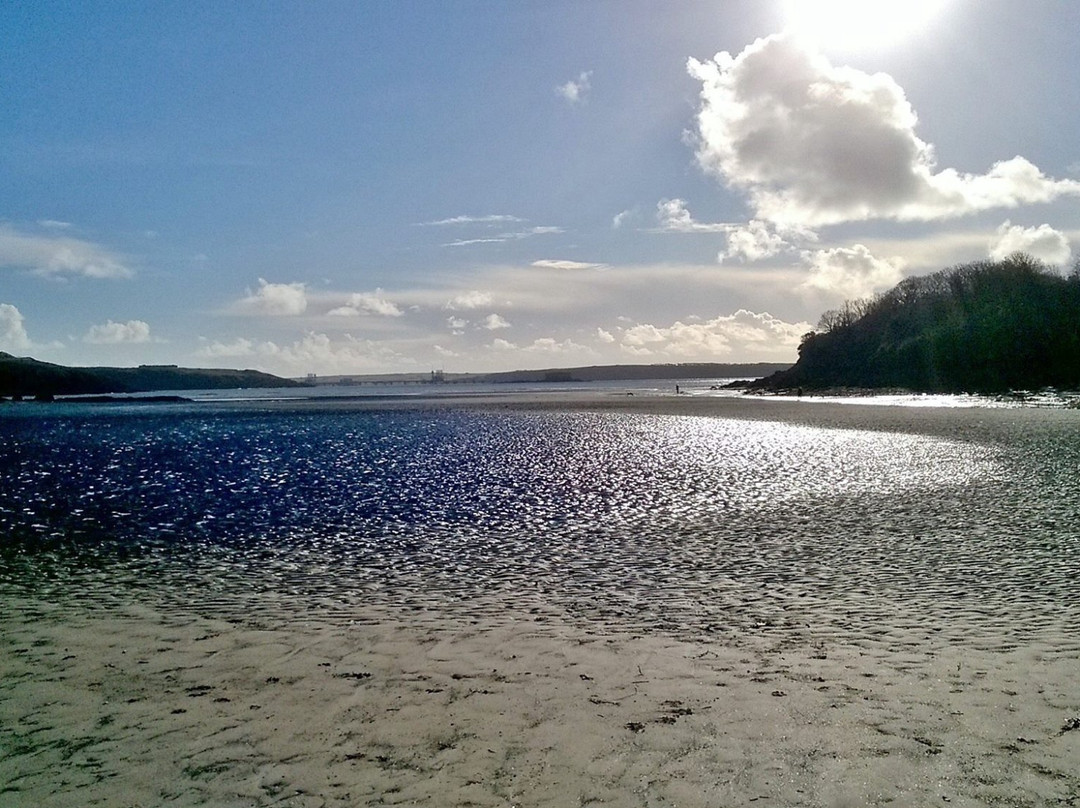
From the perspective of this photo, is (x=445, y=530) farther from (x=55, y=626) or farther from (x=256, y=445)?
(x=256, y=445)

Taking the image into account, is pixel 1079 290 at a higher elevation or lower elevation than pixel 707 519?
higher

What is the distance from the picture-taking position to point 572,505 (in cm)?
2517

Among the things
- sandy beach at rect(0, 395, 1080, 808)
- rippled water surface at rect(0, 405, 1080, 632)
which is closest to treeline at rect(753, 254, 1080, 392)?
rippled water surface at rect(0, 405, 1080, 632)

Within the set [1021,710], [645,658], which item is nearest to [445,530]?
[645,658]

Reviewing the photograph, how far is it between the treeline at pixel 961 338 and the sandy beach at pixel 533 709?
391 ft

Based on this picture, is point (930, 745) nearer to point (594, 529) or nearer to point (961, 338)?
point (594, 529)

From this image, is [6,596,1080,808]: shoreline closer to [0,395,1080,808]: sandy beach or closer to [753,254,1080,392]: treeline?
[0,395,1080,808]: sandy beach

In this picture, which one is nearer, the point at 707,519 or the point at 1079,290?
the point at 707,519

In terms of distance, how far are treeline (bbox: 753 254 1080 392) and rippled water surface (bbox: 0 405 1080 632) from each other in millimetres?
89604

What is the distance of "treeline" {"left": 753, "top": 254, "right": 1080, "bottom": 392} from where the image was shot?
119875 mm

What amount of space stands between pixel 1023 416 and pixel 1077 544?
161 ft

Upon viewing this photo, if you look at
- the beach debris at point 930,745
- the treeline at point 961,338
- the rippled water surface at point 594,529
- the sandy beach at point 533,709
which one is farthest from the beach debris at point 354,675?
→ the treeline at point 961,338

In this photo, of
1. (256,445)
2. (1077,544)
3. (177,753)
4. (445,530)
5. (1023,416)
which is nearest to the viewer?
(177,753)

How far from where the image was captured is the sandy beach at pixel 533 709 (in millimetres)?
7141
